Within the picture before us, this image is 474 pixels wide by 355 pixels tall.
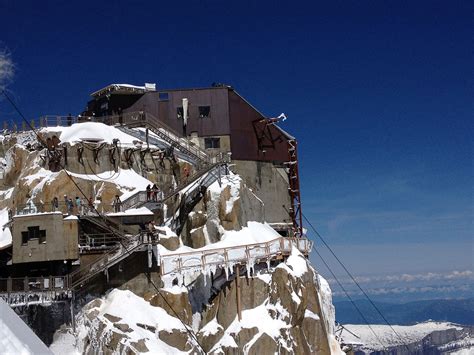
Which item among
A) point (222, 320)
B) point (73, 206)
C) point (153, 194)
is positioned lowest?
point (222, 320)

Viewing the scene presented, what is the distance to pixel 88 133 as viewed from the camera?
56531 millimetres

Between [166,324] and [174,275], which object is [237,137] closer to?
[174,275]

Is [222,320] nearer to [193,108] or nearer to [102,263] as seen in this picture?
[102,263]

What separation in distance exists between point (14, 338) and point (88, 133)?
5178 centimetres

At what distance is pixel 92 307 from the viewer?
4566 centimetres

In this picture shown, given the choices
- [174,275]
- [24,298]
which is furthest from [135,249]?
[24,298]

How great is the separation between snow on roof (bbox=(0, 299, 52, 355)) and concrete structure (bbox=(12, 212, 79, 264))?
133 feet

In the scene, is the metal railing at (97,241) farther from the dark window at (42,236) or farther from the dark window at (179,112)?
the dark window at (179,112)

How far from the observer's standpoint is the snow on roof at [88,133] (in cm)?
5612

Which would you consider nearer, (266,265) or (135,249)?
(135,249)

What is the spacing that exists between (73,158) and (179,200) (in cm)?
1006

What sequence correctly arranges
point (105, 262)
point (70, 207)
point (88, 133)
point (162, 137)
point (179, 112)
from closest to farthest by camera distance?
point (105, 262)
point (70, 207)
point (88, 133)
point (162, 137)
point (179, 112)

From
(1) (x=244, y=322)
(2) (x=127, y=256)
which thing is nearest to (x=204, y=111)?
(2) (x=127, y=256)

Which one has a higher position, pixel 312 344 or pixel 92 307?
pixel 92 307
